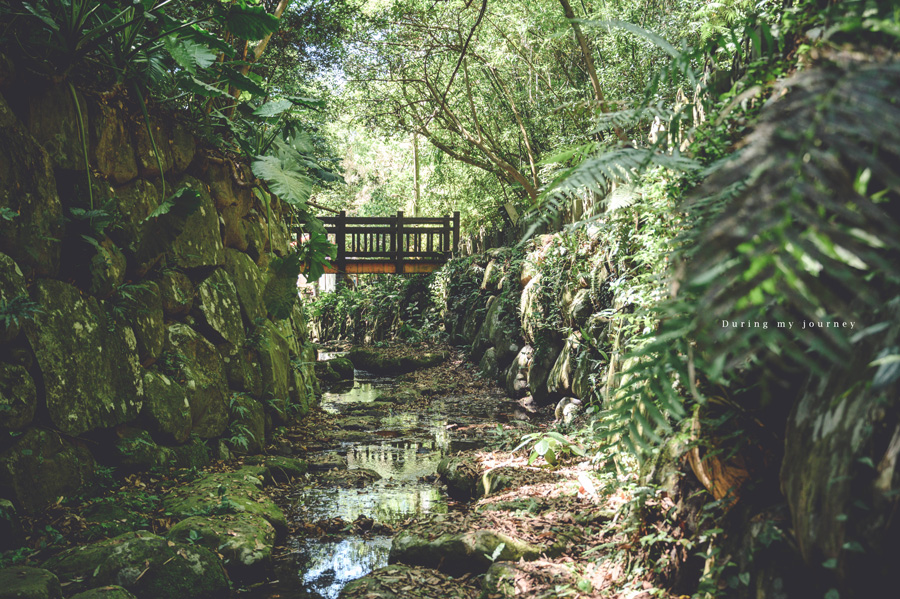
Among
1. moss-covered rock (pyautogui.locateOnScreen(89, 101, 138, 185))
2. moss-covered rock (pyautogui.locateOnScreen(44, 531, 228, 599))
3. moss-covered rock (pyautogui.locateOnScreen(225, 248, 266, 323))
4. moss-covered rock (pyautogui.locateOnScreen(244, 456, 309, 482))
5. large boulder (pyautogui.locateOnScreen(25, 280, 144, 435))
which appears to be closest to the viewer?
moss-covered rock (pyautogui.locateOnScreen(44, 531, 228, 599))

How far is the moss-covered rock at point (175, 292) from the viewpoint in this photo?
4171mm

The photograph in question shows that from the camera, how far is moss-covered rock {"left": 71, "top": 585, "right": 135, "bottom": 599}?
2.13 metres

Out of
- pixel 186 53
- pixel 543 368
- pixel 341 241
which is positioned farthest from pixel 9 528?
pixel 341 241

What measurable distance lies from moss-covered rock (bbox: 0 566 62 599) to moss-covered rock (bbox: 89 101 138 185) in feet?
8.15

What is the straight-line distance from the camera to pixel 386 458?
200 inches

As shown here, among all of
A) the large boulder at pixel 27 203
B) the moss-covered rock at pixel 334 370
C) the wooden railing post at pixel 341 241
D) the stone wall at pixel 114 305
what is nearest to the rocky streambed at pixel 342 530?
the stone wall at pixel 114 305

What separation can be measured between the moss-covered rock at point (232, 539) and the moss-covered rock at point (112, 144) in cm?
235

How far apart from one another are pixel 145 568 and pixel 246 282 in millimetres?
3168

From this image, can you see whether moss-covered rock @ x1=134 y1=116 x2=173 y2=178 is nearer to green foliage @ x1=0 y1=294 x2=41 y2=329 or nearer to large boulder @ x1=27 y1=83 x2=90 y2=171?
large boulder @ x1=27 y1=83 x2=90 y2=171

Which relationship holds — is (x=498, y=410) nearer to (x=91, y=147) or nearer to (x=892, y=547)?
(x=91, y=147)

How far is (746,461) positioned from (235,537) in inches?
98.4

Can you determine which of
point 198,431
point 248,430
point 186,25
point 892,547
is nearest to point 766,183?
point 892,547

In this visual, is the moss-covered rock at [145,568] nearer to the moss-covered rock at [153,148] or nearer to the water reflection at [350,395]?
the moss-covered rock at [153,148]

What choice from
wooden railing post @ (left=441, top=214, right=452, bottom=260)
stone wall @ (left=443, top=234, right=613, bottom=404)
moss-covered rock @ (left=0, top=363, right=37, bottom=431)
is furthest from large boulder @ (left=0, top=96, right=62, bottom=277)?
wooden railing post @ (left=441, top=214, right=452, bottom=260)
